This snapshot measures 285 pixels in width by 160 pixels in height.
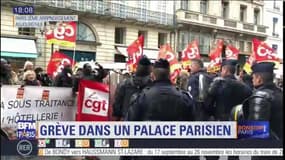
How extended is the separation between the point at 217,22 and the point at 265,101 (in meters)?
44.8

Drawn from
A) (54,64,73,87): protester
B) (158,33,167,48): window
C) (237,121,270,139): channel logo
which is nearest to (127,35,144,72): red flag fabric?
(54,64,73,87): protester

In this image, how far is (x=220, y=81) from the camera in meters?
7.71

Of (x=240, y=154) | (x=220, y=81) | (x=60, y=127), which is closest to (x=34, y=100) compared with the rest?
(x=220, y=81)

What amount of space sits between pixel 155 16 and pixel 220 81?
35.9 m

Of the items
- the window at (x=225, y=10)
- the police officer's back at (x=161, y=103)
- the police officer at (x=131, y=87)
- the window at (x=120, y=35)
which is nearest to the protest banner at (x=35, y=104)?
the police officer at (x=131, y=87)

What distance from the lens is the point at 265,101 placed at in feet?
16.7

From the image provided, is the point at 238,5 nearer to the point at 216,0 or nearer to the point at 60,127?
the point at 216,0

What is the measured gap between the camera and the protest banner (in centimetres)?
584

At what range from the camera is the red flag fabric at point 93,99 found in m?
8.22

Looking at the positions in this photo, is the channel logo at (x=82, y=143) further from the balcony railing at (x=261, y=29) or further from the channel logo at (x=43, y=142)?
the balcony railing at (x=261, y=29)

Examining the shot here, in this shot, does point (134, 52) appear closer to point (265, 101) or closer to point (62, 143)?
point (265, 101)

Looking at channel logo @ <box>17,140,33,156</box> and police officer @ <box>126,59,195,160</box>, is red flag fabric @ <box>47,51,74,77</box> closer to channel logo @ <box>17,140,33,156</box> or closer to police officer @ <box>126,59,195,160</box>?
police officer @ <box>126,59,195,160</box>

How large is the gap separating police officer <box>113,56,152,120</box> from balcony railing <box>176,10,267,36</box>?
1482 inches

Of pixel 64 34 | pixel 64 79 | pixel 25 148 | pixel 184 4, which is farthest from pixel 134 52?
pixel 184 4
